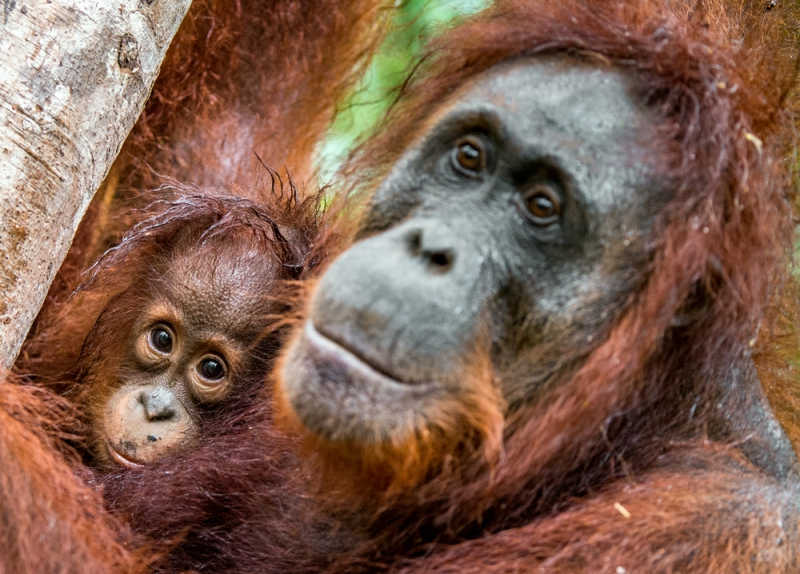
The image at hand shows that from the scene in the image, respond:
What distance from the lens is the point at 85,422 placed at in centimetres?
247

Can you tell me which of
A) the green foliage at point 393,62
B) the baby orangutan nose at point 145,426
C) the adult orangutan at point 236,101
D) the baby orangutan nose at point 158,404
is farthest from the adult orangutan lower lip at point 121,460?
the green foliage at point 393,62

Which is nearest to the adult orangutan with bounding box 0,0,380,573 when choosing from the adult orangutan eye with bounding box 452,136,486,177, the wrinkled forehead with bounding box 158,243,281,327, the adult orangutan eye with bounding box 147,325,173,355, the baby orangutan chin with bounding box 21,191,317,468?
the baby orangutan chin with bounding box 21,191,317,468

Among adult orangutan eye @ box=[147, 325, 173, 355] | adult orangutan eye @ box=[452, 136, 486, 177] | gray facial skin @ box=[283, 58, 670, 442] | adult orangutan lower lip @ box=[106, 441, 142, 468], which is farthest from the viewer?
adult orangutan eye @ box=[147, 325, 173, 355]

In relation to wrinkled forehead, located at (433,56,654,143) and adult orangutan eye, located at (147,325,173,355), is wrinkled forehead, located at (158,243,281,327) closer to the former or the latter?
adult orangutan eye, located at (147,325,173,355)

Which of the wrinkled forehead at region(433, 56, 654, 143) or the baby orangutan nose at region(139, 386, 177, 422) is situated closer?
the wrinkled forehead at region(433, 56, 654, 143)

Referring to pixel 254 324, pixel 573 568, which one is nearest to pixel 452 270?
pixel 573 568

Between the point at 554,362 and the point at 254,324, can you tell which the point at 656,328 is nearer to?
the point at 554,362

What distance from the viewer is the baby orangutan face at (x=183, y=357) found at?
238 centimetres

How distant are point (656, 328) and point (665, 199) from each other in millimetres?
249

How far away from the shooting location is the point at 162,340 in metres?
2.56

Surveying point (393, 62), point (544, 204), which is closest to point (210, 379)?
point (544, 204)

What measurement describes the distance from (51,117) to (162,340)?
3.14 ft

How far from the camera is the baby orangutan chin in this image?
94.5 inches

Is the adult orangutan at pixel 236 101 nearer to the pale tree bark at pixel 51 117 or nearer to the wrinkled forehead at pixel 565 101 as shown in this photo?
the pale tree bark at pixel 51 117
